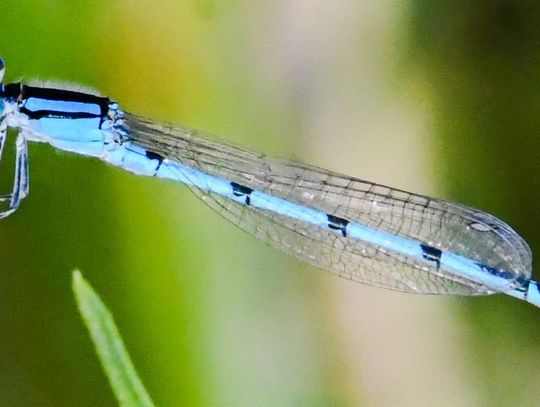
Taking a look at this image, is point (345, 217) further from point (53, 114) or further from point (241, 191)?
point (53, 114)

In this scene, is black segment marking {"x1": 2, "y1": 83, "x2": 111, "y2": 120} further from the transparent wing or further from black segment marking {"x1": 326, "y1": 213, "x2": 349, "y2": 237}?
black segment marking {"x1": 326, "y1": 213, "x2": 349, "y2": 237}

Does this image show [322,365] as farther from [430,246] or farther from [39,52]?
[39,52]

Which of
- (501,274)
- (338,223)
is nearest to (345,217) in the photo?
(338,223)

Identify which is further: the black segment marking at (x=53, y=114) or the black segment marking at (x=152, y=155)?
the black segment marking at (x=152, y=155)

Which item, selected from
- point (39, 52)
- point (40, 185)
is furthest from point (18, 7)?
point (40, 185)

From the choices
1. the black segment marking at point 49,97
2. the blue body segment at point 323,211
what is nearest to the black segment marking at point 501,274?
the blue body segment at point 323,211

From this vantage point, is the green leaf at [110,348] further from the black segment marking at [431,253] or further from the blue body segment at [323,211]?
the black segment marking at [431,253]
